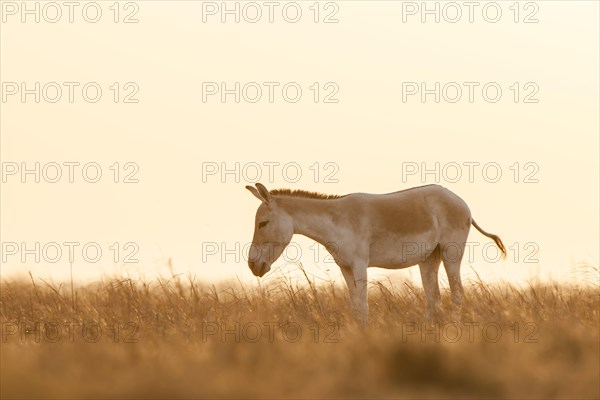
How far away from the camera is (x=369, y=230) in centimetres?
1233

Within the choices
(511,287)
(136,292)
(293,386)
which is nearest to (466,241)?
(511,287)

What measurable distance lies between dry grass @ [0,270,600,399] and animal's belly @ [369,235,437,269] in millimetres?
386

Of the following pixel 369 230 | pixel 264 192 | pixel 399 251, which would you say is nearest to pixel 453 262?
pixel 399 251

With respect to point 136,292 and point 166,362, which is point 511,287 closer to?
point 136,292

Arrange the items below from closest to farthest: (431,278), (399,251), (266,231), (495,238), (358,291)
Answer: (358,291) → (266,231) → (399,251) → (431,278) → (495,238)

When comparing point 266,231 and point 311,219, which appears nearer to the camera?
point 266,231

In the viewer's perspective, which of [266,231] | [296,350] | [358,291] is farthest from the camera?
[266,231]

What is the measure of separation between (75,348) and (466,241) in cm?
682

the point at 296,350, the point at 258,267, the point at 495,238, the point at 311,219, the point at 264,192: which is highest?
the point at 264,192

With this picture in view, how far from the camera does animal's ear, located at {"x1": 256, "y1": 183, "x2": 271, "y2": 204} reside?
1204 centimetres

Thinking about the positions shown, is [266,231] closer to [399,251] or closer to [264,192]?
[264,192]

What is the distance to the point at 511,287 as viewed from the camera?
12.8 m

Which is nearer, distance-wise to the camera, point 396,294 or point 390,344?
point 390,344

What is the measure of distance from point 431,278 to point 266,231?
2.41 m
